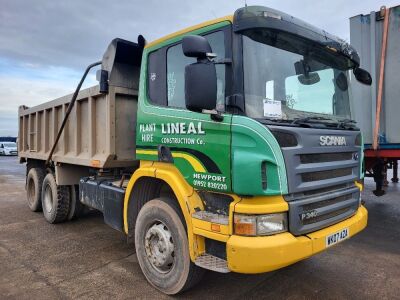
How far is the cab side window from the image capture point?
3.50m

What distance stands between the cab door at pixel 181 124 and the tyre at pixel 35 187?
401 cm

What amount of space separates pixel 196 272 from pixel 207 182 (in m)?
0.90

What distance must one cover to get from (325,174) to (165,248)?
1.70 meters

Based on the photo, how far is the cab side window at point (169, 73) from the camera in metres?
3.50

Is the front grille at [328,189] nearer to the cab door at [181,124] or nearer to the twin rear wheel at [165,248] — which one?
the cab door at [181,124]

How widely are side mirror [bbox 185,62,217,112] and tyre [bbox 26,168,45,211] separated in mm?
5427

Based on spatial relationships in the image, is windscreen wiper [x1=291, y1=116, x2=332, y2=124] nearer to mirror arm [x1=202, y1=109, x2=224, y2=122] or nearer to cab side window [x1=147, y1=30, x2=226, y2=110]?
mirror arm [x1=202, y1=109, x2=224, y2=122]

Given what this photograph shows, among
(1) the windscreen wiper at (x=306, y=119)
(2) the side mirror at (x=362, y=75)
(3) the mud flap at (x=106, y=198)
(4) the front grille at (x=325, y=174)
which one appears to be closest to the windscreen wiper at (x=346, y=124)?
(1) the windscreen wiper at (x=306, y=119)

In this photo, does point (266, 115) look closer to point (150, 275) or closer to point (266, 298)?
point (266, 298)

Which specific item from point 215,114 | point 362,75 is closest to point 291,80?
point 215,114

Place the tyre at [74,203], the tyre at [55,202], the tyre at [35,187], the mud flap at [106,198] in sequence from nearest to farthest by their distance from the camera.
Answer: the mud flap at [106,198] → the tyre at [55,202] → the tyre at [74,203] → the tyre at [35,187]

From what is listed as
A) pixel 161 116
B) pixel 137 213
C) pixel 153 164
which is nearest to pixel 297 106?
pixel 161 116

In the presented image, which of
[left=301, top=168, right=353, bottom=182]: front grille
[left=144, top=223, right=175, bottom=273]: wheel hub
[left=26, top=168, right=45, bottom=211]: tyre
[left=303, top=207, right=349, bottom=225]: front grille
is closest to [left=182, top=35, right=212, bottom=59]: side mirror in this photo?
[left=301, top=168, right=353, bottom=182]: front grille

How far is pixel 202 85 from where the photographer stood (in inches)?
111
